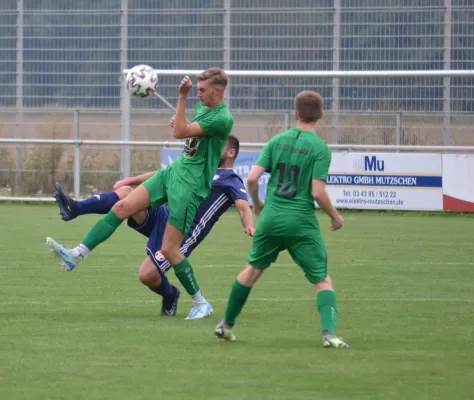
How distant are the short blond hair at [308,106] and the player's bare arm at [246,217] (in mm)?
1691

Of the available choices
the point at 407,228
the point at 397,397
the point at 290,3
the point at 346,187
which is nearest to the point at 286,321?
the point at 397,397

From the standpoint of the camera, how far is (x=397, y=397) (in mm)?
5977

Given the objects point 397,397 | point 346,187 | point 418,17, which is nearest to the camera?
point 397,397

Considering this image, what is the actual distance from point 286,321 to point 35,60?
21.0 m

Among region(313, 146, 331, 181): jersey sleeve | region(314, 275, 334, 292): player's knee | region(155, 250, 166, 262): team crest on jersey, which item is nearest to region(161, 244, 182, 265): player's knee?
region(155, 250, 166, 262): team crest on jersey

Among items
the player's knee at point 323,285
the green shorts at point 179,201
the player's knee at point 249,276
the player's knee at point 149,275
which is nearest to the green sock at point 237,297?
the player's knee at point 249,276

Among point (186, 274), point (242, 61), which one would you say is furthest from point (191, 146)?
point (242, 61)

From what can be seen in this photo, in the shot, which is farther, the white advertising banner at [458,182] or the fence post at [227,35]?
the fence post at [227,35]

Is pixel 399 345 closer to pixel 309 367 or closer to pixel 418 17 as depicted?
pixel 309 367

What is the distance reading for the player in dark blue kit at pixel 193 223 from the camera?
902 cm

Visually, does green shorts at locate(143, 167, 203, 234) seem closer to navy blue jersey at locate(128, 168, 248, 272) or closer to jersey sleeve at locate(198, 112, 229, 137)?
jersey sleeve at locate(198, 112, 229, 137)

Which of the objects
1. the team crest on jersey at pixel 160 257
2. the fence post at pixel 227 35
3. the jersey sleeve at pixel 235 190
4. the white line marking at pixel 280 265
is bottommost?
the white line marking at pixel 280 265

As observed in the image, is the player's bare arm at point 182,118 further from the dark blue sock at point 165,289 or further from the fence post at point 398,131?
the fence post at point 398,131

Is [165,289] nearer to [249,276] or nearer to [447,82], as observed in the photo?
[249,276]
